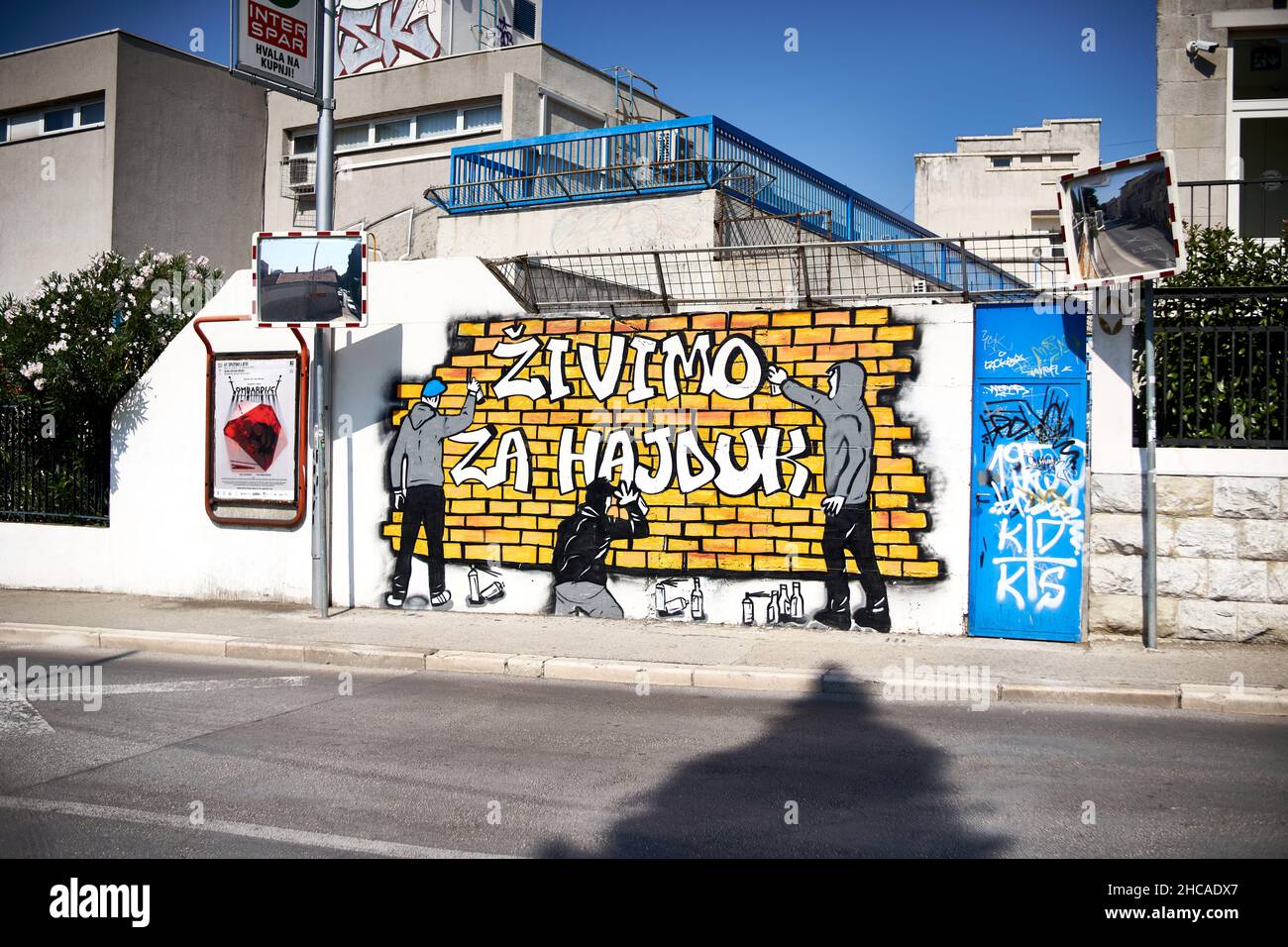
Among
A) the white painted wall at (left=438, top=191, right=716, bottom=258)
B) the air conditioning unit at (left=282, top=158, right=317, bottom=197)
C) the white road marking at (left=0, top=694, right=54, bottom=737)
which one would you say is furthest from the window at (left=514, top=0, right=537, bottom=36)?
the white road marking at (left=0, top=694, right=54, bottom=737)

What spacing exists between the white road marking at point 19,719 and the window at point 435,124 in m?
18.5

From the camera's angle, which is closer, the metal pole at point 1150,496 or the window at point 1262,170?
the metal pole at point 1150,496

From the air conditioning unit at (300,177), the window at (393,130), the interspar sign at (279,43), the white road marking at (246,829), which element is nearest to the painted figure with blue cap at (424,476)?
the interspar sign at (279,43)

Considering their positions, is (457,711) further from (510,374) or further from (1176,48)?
(1176,48)

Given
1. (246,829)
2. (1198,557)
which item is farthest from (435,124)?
(246,829)

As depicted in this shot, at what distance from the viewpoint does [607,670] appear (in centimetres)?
861

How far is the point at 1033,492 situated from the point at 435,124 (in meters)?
18.5

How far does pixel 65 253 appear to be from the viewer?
23.0m

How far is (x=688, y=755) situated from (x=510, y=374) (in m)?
5.89

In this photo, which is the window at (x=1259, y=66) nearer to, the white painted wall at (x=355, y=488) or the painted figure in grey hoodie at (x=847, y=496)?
the white painted wall at (x=355, y=488)

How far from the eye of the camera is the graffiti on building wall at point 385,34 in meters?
26.6

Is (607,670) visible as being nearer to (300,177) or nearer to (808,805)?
(808,805)

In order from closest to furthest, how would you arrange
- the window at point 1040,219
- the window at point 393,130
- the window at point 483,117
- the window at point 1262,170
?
the window at point 1262,170
the window at point 483,117
the window at point 393,130
the window at point 1040,219

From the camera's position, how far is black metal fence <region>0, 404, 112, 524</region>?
13406mm
